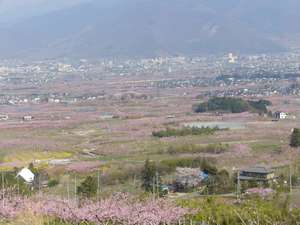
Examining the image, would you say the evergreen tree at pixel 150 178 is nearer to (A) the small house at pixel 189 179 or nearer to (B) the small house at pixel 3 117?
(A) the small house at pixel 189 179

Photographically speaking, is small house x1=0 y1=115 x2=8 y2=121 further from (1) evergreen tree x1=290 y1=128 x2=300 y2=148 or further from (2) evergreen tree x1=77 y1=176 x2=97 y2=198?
(2) evergreen tree x1=77 y1=176 x2=97 y2=198

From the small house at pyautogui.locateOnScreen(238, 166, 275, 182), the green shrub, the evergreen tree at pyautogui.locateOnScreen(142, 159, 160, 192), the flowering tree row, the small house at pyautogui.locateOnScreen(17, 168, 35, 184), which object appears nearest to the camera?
the flowering tree row

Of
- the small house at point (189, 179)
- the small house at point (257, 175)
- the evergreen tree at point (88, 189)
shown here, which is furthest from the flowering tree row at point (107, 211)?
the small house at point (257, 175)

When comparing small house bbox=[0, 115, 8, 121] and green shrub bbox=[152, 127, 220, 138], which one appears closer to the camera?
green shrub bbox=[152, 127, 220, 138]

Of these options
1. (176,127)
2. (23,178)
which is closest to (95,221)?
(23,178)

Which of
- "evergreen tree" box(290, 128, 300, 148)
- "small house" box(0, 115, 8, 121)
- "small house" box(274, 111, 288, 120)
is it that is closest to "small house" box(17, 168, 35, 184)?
"evergreen tree" box(290, 128, 300, 148)

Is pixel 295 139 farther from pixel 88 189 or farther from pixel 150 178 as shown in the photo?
pixel 88 189
